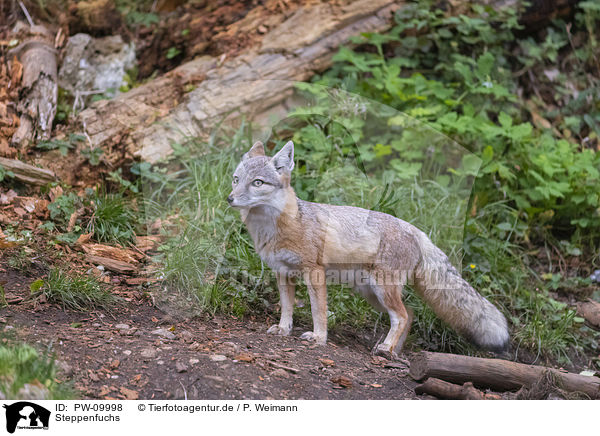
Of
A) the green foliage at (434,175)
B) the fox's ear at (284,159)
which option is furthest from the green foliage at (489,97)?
the fox's ear at (284,159)

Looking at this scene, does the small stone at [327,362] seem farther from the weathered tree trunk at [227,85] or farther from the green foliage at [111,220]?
the weathered tree trunk at [227,85]

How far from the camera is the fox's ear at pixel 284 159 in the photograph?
15.7 ft

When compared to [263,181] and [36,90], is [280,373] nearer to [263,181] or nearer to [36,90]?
[263,181]

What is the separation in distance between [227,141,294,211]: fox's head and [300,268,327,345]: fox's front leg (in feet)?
2.20

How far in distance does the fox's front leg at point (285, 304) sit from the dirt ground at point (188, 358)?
117 millimetres

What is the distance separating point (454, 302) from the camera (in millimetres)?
5500

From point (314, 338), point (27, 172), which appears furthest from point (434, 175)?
point (27, 172)

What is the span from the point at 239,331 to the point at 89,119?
3.81 meters

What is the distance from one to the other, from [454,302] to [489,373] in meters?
1.08

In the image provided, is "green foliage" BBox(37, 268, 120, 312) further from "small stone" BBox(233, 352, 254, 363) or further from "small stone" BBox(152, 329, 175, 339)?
"small stone" BBox(233, 352, 254, 363)

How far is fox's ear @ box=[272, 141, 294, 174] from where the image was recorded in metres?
4.78

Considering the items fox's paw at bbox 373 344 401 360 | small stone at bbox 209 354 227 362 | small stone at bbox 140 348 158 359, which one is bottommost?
fox's paw at bbox 373 344 401 360

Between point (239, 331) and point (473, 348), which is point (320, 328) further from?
point (473, 348)

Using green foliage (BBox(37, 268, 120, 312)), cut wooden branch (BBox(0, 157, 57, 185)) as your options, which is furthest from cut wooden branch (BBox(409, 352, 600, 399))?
cut wooden branch (BBox(0, 157, 57, 185))
